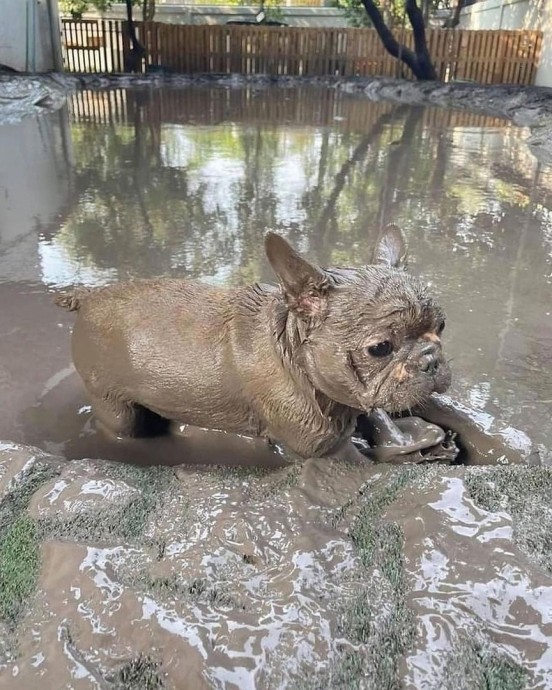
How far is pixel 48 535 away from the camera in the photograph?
6.86 feet

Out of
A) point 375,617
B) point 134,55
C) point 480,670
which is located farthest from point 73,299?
point 134,55

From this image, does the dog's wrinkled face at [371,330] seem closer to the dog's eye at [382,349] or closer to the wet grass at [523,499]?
the dog's eye at [382,349]

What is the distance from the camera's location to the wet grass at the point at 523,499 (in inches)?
78.9

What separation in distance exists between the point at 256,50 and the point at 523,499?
1057 inches

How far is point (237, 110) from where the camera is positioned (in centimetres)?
1562

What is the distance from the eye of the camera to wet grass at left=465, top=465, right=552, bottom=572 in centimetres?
200

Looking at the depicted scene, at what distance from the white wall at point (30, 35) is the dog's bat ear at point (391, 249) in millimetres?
20505

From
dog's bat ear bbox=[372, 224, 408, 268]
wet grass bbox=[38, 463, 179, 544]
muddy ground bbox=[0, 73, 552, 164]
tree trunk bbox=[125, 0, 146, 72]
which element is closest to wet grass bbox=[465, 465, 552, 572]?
dog's bat ear bbox=[372, 224, 408, 268]

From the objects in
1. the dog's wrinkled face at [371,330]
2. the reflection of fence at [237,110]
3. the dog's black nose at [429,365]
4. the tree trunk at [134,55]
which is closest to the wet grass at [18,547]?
the dog's wrinkled face at [371,330]

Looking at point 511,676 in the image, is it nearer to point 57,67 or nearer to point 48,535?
point 48,535

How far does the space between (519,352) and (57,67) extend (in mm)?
23337

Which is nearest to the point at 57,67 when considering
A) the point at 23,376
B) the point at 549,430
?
the point at 23,376

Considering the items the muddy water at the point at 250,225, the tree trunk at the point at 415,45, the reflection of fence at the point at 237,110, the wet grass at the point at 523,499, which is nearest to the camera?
the wet grass at the point at 523,499

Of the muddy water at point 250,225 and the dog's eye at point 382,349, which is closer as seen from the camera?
the dog's eye at point 382,349
